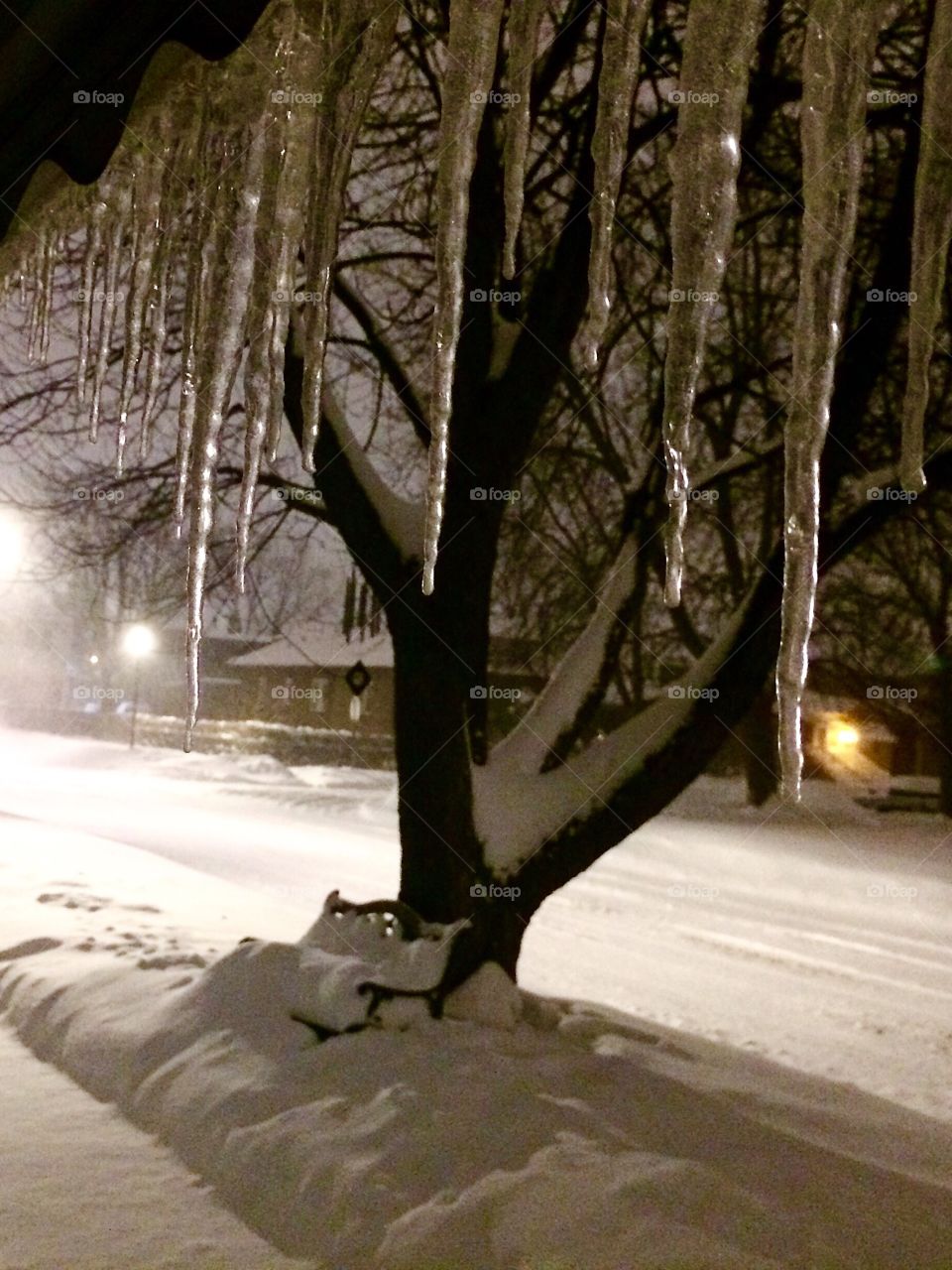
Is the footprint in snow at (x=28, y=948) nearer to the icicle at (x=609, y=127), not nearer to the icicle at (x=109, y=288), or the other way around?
the icicle at (x=109, y=288)

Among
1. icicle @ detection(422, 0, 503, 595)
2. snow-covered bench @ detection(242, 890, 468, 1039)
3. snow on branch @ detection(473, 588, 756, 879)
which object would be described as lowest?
snow-covered bench @ detection(242, 890, 468, 1039)

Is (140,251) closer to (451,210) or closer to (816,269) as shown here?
(451,210)

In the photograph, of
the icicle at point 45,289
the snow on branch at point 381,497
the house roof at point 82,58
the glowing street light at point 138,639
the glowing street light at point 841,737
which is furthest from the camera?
the glowing street light at point 841,737

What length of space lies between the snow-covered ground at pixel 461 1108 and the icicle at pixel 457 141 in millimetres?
2211

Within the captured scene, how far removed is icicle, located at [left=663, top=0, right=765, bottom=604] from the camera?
97.4 inches

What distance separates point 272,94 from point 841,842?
15571 mm

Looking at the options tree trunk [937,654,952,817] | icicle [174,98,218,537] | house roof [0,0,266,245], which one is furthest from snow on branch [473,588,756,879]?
tree trunk [937,654,952,817]

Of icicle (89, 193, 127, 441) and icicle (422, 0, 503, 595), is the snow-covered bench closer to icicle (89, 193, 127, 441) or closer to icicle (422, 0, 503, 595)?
icicle (422, 0, 503, 595)

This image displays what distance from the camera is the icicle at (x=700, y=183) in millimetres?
2475

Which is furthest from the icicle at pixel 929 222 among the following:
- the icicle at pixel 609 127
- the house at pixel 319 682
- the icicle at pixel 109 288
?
the house at pixel 319 682

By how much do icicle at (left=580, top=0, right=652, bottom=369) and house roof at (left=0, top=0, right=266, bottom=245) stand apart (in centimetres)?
89

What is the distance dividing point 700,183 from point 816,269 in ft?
1.17

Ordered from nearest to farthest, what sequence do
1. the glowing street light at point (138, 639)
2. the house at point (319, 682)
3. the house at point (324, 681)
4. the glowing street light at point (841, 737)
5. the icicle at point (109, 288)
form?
the icicle at point (109, 288)
the glowing street light at point (138, 639)
the glowing street light at point (841, 737)
the house at point (324, 681)
the house at point (319, 682)

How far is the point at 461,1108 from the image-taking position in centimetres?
391
